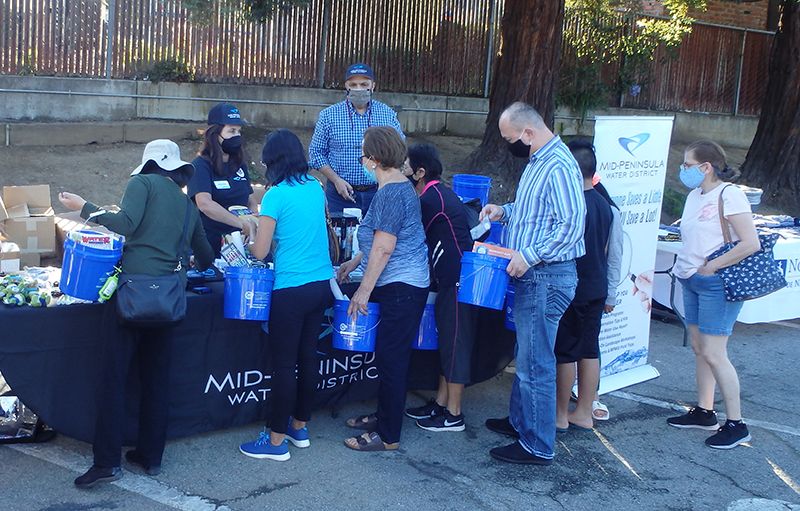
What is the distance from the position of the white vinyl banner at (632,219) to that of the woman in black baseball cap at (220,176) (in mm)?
2319

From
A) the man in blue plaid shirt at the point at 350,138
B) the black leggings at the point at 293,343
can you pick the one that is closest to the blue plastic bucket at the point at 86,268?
the black leggings at the point at 293,343

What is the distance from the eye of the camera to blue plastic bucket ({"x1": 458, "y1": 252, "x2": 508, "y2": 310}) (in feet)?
14.9

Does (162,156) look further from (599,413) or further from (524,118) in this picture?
(599,413)

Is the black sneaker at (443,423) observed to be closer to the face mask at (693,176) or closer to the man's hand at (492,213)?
the man's hand at (492,213)

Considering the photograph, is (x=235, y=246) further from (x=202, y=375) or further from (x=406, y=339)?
(x=406, y=339)

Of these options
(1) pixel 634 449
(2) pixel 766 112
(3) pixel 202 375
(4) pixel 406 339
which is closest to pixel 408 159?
(4) pixel 406 339

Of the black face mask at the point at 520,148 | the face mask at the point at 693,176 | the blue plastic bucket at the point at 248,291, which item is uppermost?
the black face mask at the point at 520,148

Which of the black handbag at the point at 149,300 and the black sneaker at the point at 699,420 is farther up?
the black handbag at the point at 149,300

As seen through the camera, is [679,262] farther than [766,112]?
No

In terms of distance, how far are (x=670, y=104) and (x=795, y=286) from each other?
1096cm

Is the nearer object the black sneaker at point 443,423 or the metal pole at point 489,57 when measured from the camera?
the black sneaker at point 443,423

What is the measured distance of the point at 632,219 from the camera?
6137mm

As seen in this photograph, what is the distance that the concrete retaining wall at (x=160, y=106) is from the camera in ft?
35.8

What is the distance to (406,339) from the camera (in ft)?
15.4
